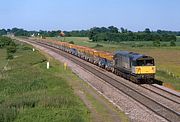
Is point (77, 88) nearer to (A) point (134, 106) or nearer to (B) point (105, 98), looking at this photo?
(B) point (105, 98)

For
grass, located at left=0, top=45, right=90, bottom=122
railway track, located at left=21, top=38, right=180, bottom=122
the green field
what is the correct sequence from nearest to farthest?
grass, located at left=0, top=45, right=90, bottom=122
railway track, located at left=21, top=38, right=180, bottom=122
the green field

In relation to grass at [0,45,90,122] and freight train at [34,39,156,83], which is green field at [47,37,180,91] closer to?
freight train at [34,39,156,83]

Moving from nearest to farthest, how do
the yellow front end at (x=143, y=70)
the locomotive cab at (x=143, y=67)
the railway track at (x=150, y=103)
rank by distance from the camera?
the railway track at (x=150, y=103)
the locomotive cab at (x=143, y=67)
the yellow front end at (x=143, y=70)

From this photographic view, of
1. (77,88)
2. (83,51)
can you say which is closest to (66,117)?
(77,88)

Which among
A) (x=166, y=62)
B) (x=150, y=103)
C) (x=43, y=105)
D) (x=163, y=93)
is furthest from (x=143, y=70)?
(x=166, y=62)

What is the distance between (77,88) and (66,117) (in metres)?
13.9

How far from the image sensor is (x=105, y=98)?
2822 cm

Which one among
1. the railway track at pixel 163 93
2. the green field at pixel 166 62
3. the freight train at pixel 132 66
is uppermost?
the freight train at pixel 132 66

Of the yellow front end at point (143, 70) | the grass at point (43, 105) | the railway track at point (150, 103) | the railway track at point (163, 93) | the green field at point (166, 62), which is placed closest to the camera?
the grass at point (43, 105)

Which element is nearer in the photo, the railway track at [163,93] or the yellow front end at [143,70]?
the railway track at [163,93]

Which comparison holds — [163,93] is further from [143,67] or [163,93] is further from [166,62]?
[166,62]

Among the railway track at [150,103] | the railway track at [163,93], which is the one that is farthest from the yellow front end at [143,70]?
the railway track at [150,103]

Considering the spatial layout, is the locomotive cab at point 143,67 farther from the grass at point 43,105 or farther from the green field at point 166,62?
the grass at point 43,105

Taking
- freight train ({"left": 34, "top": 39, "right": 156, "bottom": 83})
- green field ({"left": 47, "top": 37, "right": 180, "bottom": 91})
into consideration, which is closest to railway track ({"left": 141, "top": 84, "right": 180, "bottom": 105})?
freight train ({"left": 34, "top": 39, "right": 156, "bottom": 83})
